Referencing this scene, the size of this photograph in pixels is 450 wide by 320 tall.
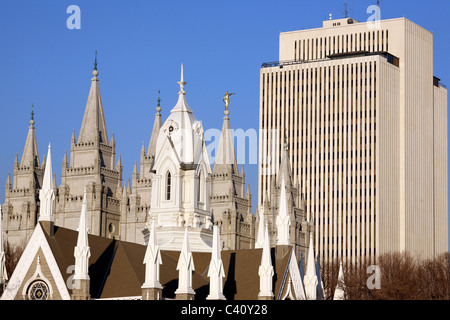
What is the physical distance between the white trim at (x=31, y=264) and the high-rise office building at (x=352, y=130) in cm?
10716

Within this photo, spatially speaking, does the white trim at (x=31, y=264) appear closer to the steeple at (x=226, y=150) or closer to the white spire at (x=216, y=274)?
the white spire at (x=216, y=274)

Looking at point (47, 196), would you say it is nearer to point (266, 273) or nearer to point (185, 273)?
point (185, 273)

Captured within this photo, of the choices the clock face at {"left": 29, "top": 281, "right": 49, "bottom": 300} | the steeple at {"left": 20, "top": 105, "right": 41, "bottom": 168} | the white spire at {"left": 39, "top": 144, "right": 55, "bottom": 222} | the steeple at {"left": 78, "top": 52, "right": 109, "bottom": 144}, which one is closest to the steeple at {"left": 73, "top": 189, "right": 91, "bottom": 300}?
the clock face at {"left": 29, "top": 281, "right": 49, "bottom": 300}

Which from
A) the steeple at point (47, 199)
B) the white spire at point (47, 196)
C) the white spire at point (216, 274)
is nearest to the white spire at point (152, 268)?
the white spire at point (216, 274)

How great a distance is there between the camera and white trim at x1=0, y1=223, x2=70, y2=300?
7269 cm

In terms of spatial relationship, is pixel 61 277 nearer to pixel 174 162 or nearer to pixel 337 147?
pixel 174 162

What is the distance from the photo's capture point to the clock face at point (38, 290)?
239ft

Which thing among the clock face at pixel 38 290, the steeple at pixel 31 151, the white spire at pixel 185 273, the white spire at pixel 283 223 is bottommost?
the clock face at pixel 38 290

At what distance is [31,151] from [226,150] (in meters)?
22.0

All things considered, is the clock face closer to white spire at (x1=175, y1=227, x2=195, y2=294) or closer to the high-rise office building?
white spire at (x1=175, y1=227, x2=195, y2=294)

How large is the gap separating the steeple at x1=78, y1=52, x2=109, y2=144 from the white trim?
62182 millimetres
